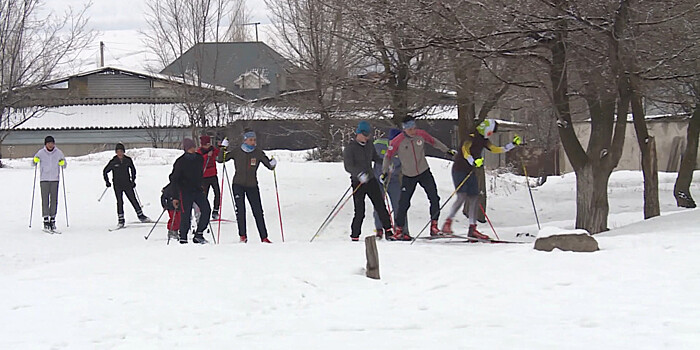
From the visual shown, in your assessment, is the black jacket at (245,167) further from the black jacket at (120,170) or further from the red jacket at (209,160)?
the black jacket at (120,170)

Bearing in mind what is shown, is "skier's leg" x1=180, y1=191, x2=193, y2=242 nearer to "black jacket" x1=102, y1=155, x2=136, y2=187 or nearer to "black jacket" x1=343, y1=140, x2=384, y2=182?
"black jacket" x1=343, y1=140, x2=384, y2=182

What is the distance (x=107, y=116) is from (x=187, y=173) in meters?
31.5

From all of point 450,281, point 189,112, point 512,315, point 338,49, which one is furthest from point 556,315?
point 189,112

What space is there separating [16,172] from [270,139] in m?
17.8

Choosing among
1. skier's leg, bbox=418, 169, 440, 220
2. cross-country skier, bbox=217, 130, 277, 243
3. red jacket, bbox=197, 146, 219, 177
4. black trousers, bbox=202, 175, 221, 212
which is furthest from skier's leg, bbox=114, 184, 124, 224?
skier's leg, bbox=418, 169, 440, 220

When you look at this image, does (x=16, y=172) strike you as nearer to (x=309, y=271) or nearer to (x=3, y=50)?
(x=3, y=50)

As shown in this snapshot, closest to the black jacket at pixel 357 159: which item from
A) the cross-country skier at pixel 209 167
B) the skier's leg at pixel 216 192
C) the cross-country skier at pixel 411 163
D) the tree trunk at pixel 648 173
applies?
the cross-country skier at pixel 411 163

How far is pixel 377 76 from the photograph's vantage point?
17.2m

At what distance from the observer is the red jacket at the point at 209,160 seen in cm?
1394

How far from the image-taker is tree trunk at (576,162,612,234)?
520 inches

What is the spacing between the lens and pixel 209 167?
48.0 feet

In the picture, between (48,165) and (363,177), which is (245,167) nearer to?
(363,177)

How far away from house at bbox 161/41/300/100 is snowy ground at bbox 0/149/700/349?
13099 millimetres

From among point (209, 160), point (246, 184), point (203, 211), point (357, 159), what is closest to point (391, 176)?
point (357, 159)
